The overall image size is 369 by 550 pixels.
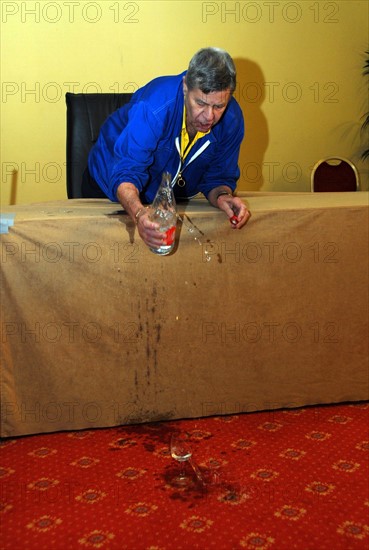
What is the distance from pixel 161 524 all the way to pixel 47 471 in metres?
0.38

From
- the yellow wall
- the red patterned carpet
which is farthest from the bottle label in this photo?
the yellow wall

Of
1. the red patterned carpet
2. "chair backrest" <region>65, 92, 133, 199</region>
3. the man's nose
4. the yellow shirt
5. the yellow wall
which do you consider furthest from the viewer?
the yellow wall

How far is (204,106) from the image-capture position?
185cm

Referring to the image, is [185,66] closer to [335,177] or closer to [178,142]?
[335,177]

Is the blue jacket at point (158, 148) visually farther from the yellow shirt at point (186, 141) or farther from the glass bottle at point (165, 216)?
the glass bottle at point (165, 216)

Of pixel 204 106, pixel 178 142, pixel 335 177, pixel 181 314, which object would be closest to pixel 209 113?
pixel 204 106

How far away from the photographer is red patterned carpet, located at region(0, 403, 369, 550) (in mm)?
1438

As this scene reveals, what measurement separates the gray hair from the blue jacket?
0.14m

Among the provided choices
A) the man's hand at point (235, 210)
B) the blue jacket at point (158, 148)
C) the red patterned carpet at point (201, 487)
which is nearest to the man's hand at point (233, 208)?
the man's hand at point (235, 210)

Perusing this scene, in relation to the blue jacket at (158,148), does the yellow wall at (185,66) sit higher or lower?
higher

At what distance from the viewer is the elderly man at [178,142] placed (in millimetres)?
1807

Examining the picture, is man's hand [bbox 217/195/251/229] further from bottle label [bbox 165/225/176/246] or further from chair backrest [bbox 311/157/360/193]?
chair backrest [bbox 311/157/360/193]

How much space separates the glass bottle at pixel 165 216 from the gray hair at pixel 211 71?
284 mm

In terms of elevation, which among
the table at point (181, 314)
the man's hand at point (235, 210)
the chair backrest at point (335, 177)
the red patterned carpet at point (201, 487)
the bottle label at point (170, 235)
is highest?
the chair backrest at point (335, 177)
